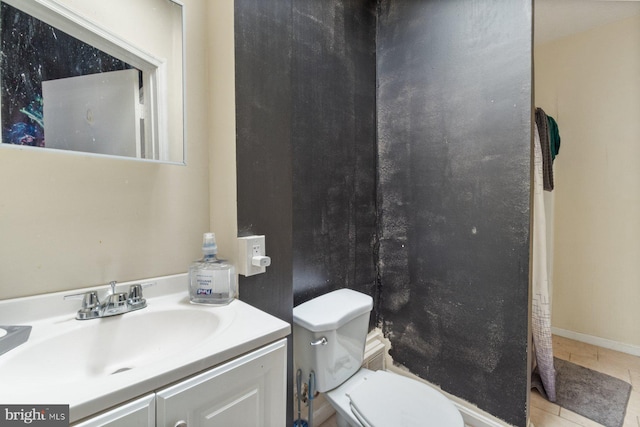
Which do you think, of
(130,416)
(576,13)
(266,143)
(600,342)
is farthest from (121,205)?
(600,342)

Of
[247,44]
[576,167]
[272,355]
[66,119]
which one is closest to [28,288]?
[66,119]

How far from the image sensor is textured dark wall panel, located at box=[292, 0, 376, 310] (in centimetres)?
125

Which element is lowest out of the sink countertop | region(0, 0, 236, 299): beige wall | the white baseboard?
the white baseboard

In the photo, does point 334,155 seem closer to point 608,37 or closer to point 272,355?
point 272,355

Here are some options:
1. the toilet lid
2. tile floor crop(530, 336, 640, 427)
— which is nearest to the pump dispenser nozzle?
the toilet lid

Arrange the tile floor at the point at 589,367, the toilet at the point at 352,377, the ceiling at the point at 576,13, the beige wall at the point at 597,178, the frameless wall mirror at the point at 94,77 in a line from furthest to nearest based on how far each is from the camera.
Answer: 1. the beige wall at the point at 597,178
2. the ceiling at the point at 576,13
3. the tile floor at the point at 589,367
4. the toilet at the point at 352,377
5. the frameless wall mirror at the point at 94,77

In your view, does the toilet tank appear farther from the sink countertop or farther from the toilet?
the sink countertop

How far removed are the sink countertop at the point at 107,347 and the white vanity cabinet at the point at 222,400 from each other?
0.06ft

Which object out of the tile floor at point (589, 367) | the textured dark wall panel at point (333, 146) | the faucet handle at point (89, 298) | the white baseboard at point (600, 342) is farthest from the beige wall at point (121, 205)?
the white baseboard at point (600, 342)

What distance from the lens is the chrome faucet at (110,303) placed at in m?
0.71

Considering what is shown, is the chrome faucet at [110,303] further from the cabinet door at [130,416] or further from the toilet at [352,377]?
the toilet at [352,377]

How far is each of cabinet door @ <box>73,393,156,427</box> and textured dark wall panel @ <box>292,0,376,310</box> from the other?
2.53 feet

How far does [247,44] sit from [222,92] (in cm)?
18

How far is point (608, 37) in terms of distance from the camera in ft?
6.50
